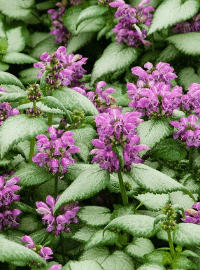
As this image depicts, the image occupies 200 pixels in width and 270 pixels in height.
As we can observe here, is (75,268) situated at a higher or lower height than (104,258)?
higher

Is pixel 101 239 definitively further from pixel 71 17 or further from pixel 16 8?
pixel 16 8

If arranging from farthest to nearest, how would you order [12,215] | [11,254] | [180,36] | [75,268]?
[180,36] → [12,215] → [75,268] → [11,254]

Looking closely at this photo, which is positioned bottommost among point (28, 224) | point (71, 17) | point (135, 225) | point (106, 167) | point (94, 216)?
point (28, 224)

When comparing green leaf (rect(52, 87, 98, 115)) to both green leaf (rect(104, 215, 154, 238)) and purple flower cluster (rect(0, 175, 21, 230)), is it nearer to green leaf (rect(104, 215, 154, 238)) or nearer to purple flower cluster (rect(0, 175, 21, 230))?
purple flower cluster (rect(0, 175, 21, 230))

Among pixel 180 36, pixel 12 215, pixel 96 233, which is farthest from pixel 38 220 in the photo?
pixel 180 36

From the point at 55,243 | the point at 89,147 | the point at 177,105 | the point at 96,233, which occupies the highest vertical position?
the point at 177,105

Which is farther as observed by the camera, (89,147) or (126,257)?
(89,147)

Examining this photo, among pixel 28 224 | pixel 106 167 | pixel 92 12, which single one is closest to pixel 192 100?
pixel 106 167

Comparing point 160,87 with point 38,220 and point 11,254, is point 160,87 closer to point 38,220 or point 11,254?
point 38,220
